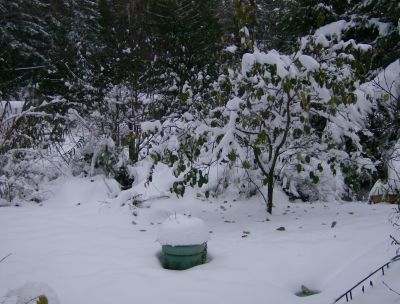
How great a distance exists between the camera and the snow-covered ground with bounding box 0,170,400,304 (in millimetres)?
2939

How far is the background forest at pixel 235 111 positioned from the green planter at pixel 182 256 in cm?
110

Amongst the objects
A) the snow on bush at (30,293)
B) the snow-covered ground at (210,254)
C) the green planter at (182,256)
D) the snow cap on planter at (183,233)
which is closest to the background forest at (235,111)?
the snow-covered ground at (210,254)

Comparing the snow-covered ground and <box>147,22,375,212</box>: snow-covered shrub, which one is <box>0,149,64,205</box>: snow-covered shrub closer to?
the snow-covered ground

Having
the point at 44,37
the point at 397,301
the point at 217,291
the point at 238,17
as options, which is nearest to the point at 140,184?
the point at 238,17

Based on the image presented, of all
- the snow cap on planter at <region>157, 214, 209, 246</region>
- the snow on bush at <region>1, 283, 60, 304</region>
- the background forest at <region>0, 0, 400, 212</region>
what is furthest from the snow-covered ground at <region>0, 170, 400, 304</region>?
the background forest at <region>0, 0, 400, 212</region>

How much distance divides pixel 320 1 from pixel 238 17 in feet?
16.6

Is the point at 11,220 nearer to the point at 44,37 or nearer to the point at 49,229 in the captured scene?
the point at 49,229

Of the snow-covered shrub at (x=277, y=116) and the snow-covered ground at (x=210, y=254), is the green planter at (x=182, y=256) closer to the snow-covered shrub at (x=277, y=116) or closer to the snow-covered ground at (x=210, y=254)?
the snow-covered ground at (x=210, y=254)

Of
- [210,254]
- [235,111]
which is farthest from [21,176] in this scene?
[210,254]

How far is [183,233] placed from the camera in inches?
136

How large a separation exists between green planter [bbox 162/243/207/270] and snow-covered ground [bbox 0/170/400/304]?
11 centimetres

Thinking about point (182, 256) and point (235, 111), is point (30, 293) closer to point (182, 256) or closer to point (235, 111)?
point (182, 256)

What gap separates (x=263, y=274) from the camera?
10.8ft

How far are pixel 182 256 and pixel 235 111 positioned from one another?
1.70 metres
